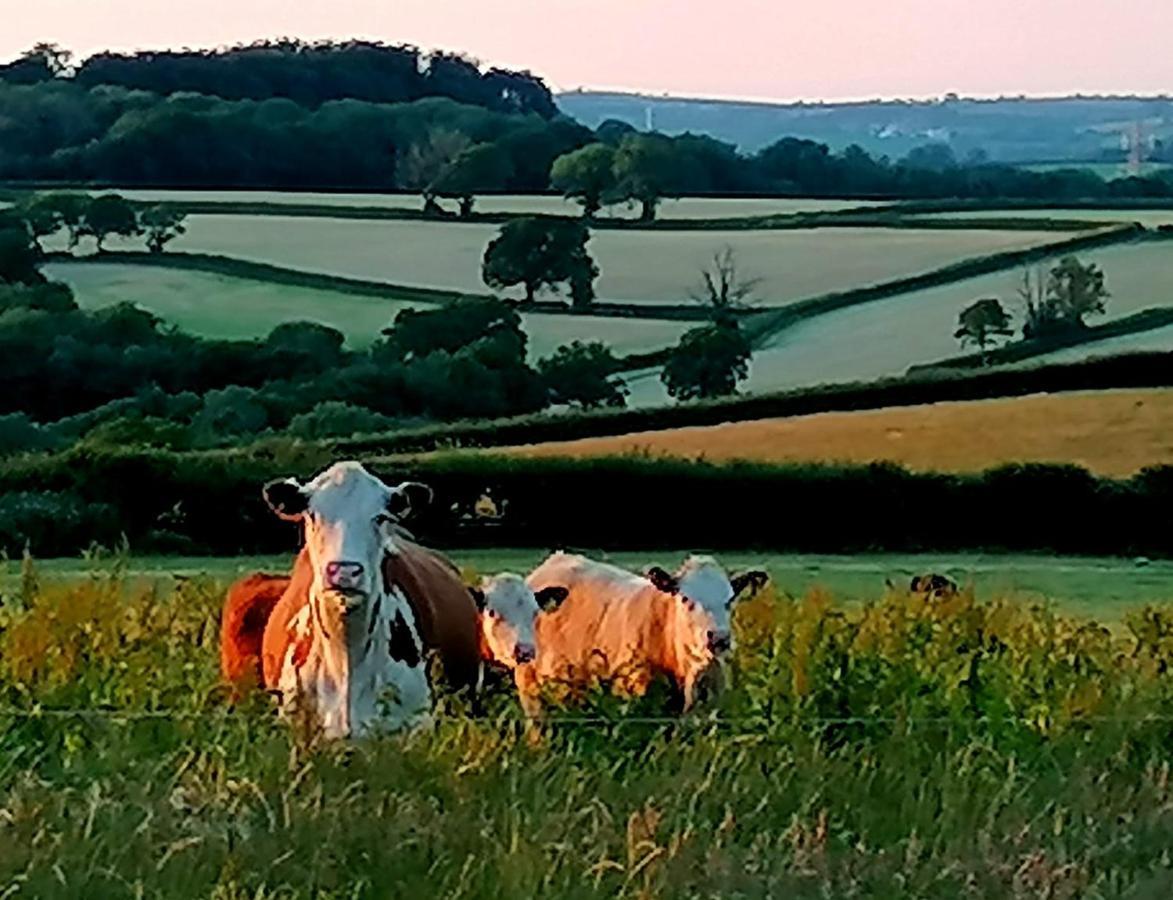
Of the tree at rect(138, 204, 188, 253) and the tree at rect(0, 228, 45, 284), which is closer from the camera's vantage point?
the tree at rect(0, 228, 45, 284)

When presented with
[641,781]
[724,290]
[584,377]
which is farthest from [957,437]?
[641,781]

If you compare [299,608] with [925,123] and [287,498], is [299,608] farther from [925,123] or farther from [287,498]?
[925,123]

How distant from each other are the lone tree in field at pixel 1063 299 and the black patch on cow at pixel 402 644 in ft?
159

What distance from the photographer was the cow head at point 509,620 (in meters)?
12.7

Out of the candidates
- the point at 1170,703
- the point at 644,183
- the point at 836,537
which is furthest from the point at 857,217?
the point at 1170,703

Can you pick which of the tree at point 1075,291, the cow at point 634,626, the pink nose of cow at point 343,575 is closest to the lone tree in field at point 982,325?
the tree at point 1075,291

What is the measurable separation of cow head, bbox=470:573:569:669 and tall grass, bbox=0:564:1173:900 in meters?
1.59

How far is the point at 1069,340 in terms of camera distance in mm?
57000

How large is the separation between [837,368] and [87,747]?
46.4 m

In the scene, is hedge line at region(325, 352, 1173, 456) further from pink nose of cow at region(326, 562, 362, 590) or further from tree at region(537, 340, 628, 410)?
pink nose of cow at region(326, 562, 362, 590)

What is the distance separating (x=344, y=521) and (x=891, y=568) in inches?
861

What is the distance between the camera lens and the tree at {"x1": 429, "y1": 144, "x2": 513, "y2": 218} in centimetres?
7938

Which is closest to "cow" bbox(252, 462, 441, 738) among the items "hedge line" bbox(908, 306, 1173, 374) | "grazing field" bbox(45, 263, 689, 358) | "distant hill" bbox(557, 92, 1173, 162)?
"hedge line" bbox(908, 306, 1173, 374)

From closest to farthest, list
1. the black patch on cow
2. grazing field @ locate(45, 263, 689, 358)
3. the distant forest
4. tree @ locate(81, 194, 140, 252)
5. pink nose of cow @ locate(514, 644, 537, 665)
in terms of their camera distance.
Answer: the black patch on cow < pink nose of cow @ locate(514, 644, 537, 665) < grazing field @ locate(45, 263, 689, 358) < tree @ locate(81, 194, 140, 252) < the distant forest
